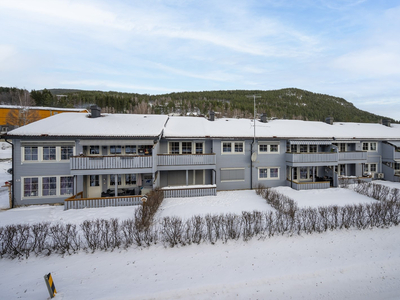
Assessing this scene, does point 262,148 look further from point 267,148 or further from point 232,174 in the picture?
point 232,174

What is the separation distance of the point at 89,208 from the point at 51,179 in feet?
13.7

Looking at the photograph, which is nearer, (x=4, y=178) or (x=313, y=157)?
(x=313, y=157)

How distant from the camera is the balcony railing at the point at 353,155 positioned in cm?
2050

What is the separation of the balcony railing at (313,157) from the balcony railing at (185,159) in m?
7.69

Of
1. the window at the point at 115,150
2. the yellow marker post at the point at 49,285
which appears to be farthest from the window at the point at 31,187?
the yellow marker post at the point at 49,285

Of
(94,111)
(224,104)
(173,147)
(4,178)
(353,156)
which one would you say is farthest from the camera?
(224,104)

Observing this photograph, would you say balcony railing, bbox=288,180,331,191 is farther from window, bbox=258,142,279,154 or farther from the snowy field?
the snowy field

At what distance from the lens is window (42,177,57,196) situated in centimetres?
1459

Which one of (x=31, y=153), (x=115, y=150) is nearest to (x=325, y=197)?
→ (x=115, y=150)

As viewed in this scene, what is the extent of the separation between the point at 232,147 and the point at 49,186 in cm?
1520

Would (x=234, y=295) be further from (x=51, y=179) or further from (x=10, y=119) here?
(x=10, y=119)

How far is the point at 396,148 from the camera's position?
2222 centimetres

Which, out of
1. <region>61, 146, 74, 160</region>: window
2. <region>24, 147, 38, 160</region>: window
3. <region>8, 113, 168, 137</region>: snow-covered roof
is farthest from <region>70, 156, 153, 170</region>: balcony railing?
<region>24, 147, 38, 160</region>: window

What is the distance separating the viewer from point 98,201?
13.7m
